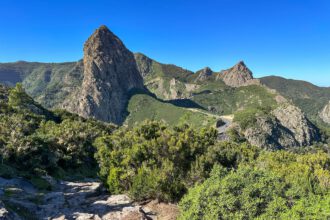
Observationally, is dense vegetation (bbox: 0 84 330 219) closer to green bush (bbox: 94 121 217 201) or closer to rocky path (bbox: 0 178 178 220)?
green bush (bbox: 94 121 217 201)

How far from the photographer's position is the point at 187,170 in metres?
28.7

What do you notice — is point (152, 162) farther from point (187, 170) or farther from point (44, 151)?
point (44, 151)

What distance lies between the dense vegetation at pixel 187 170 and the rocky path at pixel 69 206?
1.43 metres

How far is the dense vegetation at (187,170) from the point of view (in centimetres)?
1667

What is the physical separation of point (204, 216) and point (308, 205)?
5.62 m

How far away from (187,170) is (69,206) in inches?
464

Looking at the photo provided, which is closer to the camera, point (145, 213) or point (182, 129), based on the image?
point (145, 213)

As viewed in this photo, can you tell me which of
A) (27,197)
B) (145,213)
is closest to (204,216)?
(145,213)

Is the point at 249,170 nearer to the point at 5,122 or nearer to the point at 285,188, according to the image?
the point at 285,188

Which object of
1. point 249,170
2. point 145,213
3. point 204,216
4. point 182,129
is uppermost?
point 182,129

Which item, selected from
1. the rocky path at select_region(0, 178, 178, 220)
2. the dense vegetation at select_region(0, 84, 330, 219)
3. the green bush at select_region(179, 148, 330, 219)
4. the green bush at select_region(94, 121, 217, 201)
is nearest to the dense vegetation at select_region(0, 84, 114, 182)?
the dense vegetation at select_region(0, 84, 330, 219)

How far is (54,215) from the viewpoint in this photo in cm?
2431

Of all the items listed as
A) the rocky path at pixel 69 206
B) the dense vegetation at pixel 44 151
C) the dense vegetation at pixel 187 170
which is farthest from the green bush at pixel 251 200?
the dense vegetation at pixel 44 151

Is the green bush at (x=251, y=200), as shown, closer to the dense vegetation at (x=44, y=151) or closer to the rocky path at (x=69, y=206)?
the rocky path at (x=69, y=206)
